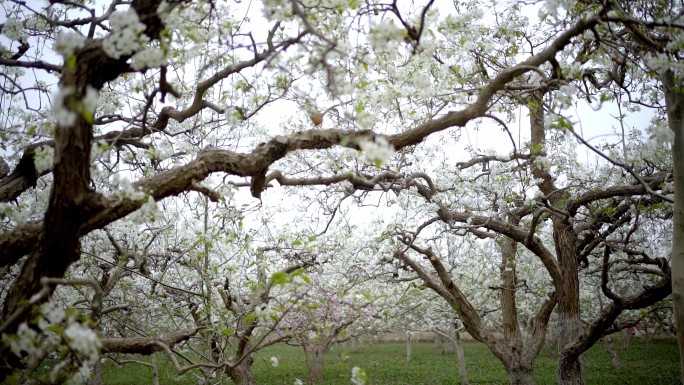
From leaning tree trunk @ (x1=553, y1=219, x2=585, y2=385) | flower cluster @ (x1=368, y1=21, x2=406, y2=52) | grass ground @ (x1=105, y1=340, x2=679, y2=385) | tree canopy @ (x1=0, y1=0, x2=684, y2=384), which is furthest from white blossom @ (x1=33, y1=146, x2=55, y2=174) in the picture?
grass ground @ (x1=105, y1=340, x2=679, y2=385)

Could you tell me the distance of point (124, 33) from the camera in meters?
1.91

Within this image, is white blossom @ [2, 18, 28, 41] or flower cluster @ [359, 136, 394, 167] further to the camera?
white blossom @ [2, 18, 28, 41]

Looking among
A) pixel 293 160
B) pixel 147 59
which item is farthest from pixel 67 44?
pixel 293 160

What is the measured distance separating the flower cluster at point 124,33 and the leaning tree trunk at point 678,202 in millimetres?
3105

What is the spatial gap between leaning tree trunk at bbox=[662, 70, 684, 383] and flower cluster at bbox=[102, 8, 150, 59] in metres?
3.11

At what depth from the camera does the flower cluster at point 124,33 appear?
1.90 m

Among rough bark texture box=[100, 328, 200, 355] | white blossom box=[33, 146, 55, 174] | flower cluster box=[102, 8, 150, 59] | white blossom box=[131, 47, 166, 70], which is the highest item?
white blossom box=[131, 47, 166, 70]

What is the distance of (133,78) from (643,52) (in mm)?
4565

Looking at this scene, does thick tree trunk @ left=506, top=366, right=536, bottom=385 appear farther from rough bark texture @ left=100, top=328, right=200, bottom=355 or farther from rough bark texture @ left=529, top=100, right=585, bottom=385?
rough bark texture @ left=100, top=328, right=200, bottom=355

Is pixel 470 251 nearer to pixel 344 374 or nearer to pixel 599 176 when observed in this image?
pixel 599 176

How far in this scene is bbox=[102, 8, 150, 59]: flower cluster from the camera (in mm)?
1904

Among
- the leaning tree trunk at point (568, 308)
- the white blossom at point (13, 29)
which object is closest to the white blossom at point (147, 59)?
the white blossom at point (13, 29)

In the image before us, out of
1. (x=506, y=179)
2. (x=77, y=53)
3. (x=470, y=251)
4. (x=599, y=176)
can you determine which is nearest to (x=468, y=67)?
(x=506, y=179)

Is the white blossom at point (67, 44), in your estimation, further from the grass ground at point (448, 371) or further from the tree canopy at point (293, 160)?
the grass ground at point (448, 371)
